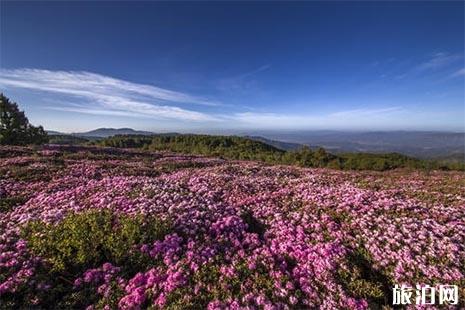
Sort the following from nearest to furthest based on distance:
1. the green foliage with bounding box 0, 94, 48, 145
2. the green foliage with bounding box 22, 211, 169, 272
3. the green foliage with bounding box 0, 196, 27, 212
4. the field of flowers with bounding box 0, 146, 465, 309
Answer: the field of flowers with bounding box 0, 146, 465, 309, the green foliage with bounding box 22, 211, 169, 272, the green foliage with bounding box 0, 196, 27, 212, the green foliage with bounding box 0, 94, 48, 145

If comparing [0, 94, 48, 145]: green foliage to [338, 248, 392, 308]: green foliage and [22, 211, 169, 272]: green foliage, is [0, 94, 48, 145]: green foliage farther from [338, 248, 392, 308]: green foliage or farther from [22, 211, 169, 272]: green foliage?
[338, 248, 392, 308]: green foliage

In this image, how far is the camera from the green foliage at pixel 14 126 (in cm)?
5128

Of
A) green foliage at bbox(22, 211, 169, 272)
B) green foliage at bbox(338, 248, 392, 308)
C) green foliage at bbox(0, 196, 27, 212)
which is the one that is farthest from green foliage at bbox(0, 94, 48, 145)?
green foliage at bbox(338, 248, 392, 308)

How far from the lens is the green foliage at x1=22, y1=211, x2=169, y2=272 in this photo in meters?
7.97

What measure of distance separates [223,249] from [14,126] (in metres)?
60.5

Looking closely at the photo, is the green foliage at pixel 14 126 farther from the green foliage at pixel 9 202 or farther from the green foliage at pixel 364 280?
the green foliage at pixel 364 280

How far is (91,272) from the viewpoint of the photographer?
7.48 meters

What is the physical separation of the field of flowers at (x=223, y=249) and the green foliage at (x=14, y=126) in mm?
49774

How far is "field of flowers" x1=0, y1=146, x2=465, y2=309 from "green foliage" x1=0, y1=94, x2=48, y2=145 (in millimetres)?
49774

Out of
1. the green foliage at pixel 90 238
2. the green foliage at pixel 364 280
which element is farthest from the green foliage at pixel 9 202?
the green foliage at pixel 364 280

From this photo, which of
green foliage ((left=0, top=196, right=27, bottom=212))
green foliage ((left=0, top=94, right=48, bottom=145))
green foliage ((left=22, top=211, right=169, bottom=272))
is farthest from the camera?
green foliage ((left=0, top=94, right=48, bottom=145))

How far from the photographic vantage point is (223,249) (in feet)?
28.0

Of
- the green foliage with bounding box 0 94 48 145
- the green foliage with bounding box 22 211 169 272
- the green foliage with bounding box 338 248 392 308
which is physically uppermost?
the green foliage with bounding box 0 94 48 145

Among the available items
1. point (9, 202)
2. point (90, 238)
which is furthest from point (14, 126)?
point (90, 238)
